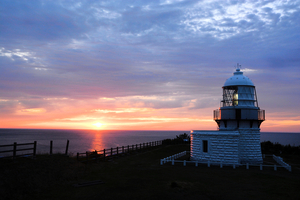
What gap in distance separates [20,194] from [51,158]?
6.57 meters

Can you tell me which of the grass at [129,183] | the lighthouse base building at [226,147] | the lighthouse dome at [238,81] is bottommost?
the grass at [129,183]

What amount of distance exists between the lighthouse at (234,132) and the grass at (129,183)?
5053 millimetres

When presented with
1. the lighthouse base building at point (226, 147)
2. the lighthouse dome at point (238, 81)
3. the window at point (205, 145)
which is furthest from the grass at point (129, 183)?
the lighthouse dome at point (238, 81)

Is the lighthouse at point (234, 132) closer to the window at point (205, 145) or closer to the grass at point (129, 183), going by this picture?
the window at point (205, 145)

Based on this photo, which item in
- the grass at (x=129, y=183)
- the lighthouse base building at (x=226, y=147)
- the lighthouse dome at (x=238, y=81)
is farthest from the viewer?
the lighthouse dome at (x=238, y=81)

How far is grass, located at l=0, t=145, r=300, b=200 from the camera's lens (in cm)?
1159

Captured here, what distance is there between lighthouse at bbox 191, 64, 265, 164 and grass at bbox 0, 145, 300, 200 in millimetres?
5053

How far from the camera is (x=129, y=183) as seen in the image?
1397 centimetres

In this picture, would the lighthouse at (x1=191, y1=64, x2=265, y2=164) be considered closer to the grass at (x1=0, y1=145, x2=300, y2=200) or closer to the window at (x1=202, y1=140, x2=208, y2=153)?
the window at (x1=202, y1=140, x2=208, y2=153)


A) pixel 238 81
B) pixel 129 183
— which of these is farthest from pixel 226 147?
pixel 129 183

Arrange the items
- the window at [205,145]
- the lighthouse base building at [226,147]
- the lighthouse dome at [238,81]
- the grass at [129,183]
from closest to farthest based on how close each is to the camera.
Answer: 1. the grass at [129,183]
2. the lighthouse base building at [226,147]
3. the window at [205,145]
4. the lighthouse dome at [238,81]

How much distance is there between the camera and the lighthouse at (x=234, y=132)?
879 inches

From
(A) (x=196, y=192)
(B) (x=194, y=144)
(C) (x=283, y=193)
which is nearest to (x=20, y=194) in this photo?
(A) (x=196, y=192)

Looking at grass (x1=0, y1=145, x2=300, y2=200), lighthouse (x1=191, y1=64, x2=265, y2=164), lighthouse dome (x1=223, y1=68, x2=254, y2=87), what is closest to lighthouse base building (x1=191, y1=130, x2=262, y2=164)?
lighthouse (x1=191, y1=64, x2=265, y2=164)
